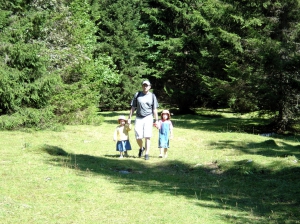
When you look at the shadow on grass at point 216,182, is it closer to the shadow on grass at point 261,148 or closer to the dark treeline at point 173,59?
the shadow on grass at point 261,148

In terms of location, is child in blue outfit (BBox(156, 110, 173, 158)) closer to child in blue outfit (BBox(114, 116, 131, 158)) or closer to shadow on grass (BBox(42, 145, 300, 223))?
shadow on grass (BBox(42, 145, 300, 223))

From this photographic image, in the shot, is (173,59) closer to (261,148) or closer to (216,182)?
(261,148)

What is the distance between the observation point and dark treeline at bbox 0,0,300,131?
57.8 ft

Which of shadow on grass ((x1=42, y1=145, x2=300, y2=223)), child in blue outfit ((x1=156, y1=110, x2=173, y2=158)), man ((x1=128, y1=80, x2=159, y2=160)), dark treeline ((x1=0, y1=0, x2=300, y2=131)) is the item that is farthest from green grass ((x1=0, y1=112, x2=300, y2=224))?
dark treeline ((x1=0, y1=0, x2=300, y2=131))

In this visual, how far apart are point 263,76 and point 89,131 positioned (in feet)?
27.3

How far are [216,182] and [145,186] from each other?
1771 mm

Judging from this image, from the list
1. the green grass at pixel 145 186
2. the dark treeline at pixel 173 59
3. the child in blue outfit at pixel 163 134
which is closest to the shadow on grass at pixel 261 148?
the green grass at pixel 145 186

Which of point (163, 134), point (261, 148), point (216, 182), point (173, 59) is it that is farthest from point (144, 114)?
A: point (173, 59)

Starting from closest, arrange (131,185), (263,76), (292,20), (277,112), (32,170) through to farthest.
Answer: (131,185)
(32,170)
(263,76)
(292,20)
(277,112)

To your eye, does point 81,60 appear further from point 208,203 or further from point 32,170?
point 208,203

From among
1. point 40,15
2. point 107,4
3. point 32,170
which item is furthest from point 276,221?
point 107,4

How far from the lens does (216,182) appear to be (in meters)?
9.53

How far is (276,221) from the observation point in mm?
6336

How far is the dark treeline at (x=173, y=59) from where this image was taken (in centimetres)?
1761
